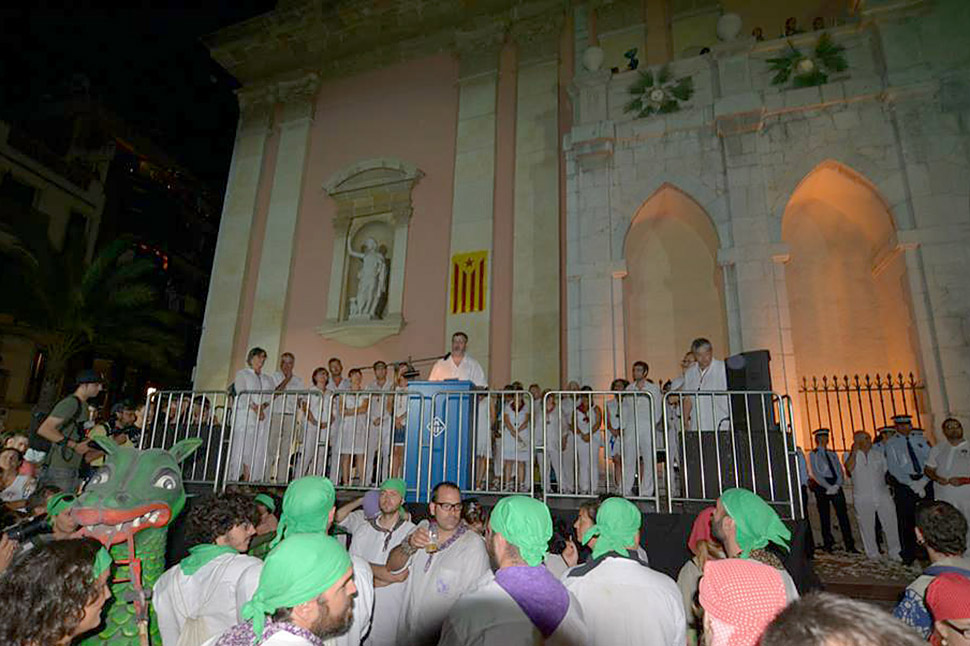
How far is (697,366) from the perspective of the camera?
700 cm

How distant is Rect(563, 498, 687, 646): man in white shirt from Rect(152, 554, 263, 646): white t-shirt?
151 centimetres

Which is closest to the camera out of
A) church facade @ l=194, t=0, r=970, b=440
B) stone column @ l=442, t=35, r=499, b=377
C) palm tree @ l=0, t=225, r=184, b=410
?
church facade @ l=194, t=0, r=970, b=440

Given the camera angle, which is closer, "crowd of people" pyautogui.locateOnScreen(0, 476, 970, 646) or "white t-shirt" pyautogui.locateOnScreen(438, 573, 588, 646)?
"crowd of people" pyautogui.locateOnScreen(0, 476, 970, 646)

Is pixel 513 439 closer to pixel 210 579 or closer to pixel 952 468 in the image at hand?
pixel 210 579

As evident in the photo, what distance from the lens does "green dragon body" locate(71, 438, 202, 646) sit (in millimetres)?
2641

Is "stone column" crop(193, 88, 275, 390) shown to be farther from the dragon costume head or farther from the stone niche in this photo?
the dragon costume head

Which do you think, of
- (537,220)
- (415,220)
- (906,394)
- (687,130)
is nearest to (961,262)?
(906,394)

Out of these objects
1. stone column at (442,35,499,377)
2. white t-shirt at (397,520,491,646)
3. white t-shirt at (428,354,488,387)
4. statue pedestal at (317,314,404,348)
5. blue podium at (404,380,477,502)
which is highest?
stone column at (442,35,499,377)

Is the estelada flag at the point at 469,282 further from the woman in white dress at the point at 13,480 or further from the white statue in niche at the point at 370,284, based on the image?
the woman in white dress at the point at 13,480

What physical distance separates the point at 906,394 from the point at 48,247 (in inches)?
934

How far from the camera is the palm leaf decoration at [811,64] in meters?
9.67

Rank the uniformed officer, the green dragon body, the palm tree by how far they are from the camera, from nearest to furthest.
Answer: the green dragon body < the uniformed officer < the palm tree

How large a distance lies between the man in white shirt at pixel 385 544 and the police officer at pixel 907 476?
6.23m

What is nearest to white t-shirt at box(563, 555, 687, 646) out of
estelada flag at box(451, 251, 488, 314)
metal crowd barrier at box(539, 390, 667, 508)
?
metal crowd barrier at box(539, 390, 667, 508)
